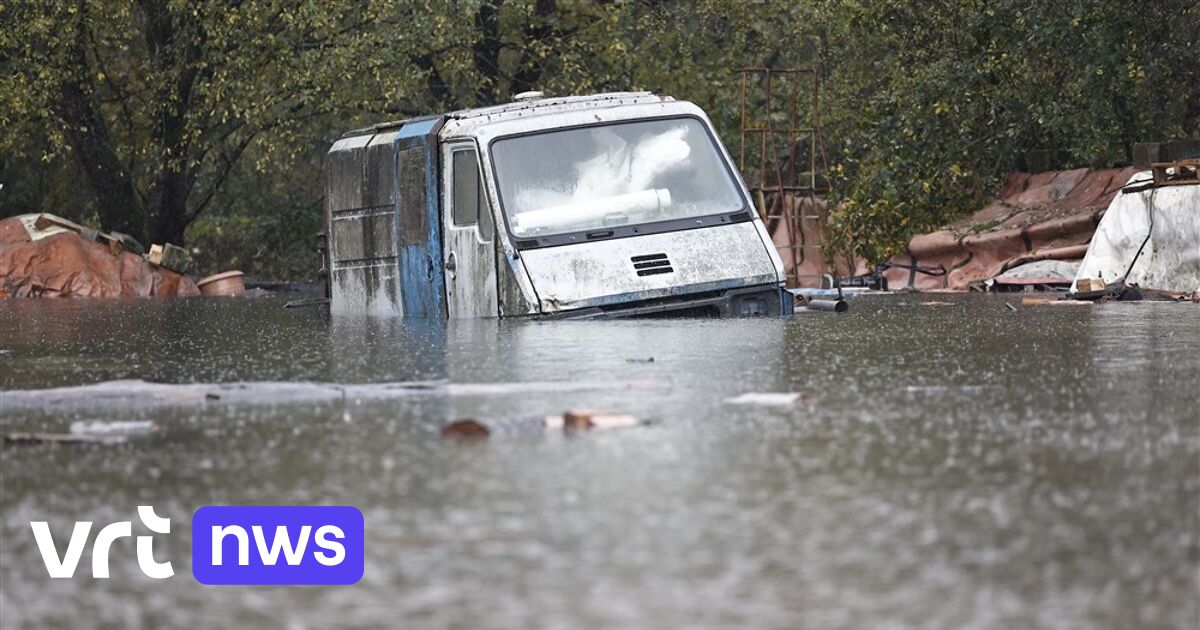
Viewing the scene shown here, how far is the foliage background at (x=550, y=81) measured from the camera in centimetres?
2567

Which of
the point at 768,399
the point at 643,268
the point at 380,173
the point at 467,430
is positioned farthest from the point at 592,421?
the point at 380,173

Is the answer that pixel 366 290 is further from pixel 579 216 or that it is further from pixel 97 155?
pixel 97 155

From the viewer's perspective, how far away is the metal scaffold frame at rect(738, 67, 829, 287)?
92.8 feet

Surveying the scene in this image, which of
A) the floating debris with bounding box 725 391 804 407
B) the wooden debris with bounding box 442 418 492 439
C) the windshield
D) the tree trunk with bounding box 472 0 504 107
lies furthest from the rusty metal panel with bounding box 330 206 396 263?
the tree trunk with bounding box 472 0 504 107

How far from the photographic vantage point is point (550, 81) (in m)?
32.6

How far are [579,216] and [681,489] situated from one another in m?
10.1

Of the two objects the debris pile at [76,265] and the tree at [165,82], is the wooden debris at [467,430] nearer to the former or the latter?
the tree at [165,82]

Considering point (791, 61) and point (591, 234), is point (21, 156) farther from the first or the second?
point (591, 234)

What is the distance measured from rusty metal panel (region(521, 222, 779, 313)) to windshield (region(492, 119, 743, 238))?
0.31 meters

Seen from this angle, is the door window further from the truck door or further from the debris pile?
the debris pile

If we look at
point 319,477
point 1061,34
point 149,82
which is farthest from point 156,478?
point 149,82

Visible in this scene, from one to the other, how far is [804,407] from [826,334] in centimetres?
540

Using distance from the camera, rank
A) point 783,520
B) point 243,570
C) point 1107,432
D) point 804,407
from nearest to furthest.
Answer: point 243,570, point 783,520, point 1107,432, point 804,407

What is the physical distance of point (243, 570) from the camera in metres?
5.14
